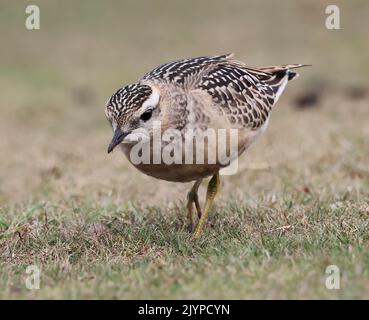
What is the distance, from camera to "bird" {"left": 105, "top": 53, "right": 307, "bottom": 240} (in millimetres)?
5340

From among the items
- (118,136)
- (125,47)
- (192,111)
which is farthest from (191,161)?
(125,47)

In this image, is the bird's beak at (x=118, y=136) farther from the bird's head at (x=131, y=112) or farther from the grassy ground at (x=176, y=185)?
the grassy ground at (x=176, y=185)

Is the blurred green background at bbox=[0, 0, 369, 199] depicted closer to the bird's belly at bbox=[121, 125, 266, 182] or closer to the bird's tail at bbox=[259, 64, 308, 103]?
the bird's tail at bbox=[259, 64, 308, 103]

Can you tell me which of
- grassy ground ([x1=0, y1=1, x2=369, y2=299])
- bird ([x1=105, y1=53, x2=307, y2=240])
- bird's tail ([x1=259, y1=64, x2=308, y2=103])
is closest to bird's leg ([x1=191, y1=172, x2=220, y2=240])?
bird ([x1=105, y1=53, x2=307, y2=240])

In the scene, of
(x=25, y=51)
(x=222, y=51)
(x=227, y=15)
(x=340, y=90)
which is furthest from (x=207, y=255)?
(x=227, y=15)

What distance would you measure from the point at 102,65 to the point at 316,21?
5570mm

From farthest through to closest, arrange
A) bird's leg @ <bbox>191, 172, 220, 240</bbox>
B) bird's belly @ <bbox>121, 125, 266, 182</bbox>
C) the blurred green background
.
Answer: the blurred green background → bird's leg @ <bbox>191, 172, 220, 240</bbox> → bird's belly @ <bbox>121, 125, 266, 182</bbox>

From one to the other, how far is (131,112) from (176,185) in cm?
298

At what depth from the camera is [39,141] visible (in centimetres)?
1130

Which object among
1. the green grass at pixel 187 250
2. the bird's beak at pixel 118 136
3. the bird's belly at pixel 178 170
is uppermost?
the bird's beak at pixel 118 136

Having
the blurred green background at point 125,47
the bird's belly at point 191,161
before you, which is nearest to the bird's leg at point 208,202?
the bird's belly at point 191,161

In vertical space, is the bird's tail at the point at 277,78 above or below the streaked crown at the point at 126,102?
above

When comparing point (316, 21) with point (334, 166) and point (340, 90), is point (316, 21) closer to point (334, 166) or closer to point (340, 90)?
point (340, 90)

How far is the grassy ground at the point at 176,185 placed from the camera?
473 cm
